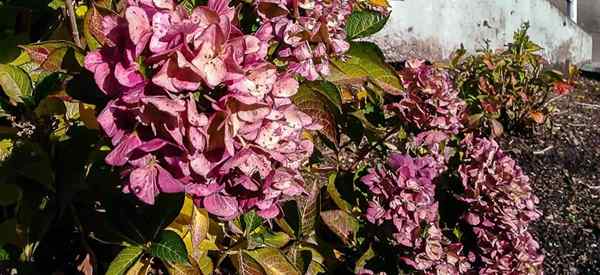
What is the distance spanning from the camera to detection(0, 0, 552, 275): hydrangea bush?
32.9 inches

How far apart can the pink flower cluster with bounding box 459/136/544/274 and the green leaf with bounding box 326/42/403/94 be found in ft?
1.54

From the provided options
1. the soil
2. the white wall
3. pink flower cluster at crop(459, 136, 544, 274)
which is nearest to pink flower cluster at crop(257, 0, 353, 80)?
pink flower cluster at crop(459, 136, 544, 274)

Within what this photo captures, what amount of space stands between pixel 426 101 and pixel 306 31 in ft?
1.79

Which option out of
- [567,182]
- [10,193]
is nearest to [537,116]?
[567,182]

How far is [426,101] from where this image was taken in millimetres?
1539

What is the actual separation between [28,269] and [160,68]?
0.68 m

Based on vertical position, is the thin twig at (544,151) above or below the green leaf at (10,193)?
below

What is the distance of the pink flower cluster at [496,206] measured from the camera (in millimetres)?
1641

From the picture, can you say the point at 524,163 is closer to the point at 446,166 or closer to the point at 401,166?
the point at 446,166

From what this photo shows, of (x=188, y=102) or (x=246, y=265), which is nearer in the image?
(x=188, y=102)

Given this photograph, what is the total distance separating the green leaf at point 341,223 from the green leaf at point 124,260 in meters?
0.47

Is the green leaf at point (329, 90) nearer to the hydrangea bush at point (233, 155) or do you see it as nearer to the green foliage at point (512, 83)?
the hydrangea bush at point (233, 155)

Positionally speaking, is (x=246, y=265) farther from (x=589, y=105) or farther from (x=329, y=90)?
(x=589, y=105)

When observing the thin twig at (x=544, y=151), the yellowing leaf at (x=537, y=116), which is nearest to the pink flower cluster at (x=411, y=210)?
the thin twig at (x=544, y=151)
